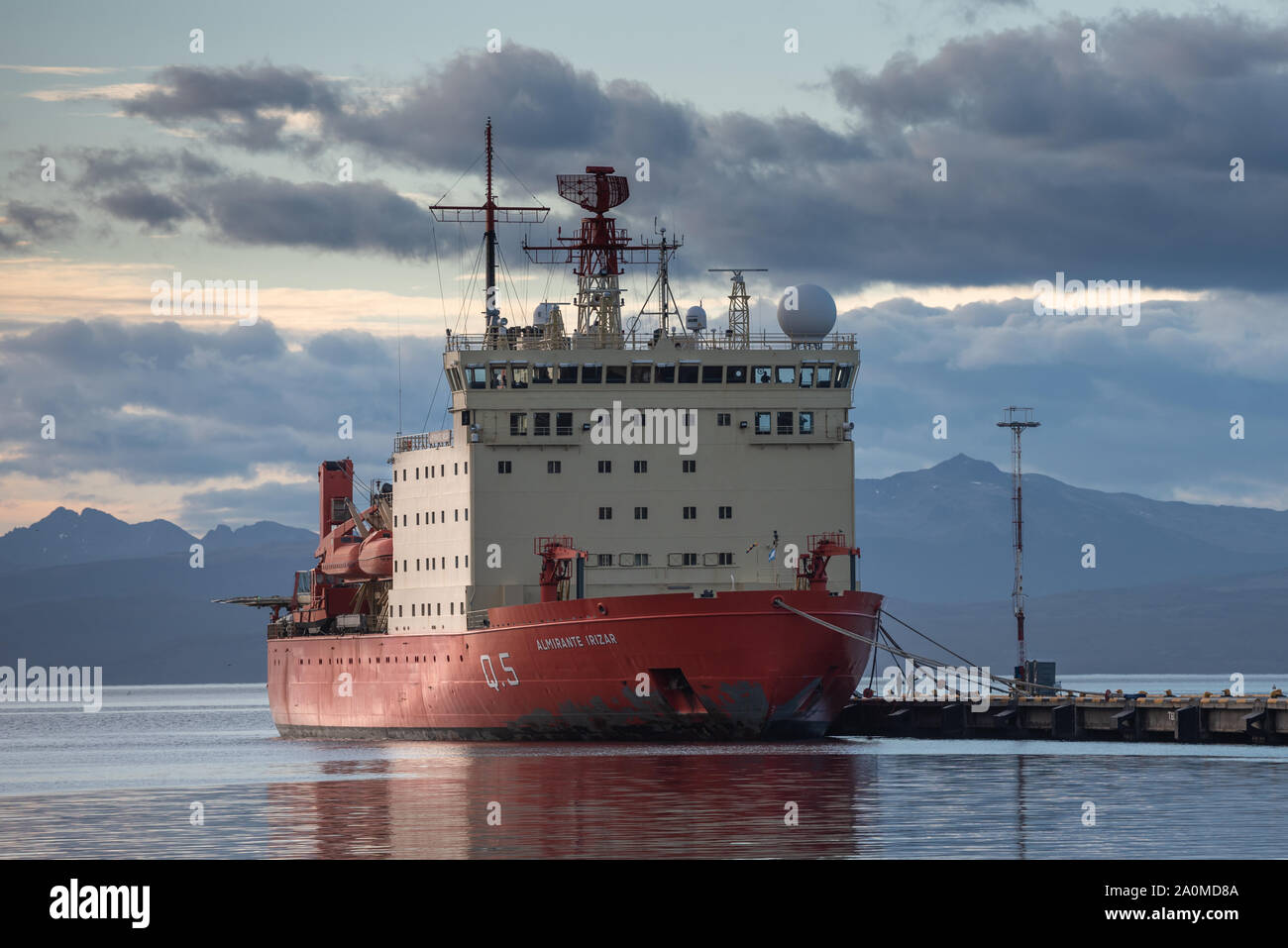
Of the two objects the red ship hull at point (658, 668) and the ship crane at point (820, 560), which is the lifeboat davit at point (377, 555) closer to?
the red ship hull at point (658, 668)

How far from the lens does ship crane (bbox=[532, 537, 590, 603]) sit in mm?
55844

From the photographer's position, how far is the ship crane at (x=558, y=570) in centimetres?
5584

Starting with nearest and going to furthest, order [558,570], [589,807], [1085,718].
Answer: [589,807]
[558,570]
[1085,718]

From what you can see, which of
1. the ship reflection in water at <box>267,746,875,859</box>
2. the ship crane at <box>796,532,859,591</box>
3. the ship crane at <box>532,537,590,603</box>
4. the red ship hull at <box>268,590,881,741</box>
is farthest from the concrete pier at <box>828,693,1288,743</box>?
the ship reflection in water at <box>267,746,875,859</box>

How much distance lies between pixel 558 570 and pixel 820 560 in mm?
7815

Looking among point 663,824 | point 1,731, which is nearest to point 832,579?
point 663,824

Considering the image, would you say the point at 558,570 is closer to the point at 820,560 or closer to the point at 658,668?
the point at 658,668

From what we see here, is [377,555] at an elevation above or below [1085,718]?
above

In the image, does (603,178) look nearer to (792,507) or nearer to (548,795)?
(792,507)

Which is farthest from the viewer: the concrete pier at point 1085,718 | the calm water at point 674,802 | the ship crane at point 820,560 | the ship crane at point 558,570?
the ship crane at point 558,570

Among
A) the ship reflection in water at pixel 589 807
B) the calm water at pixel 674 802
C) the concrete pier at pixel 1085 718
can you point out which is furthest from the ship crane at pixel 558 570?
the concrete pier at pixel 1085 718

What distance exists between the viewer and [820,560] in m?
55.4

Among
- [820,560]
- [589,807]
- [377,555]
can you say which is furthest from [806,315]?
[589,807]

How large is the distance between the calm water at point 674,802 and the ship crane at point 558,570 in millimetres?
4533
